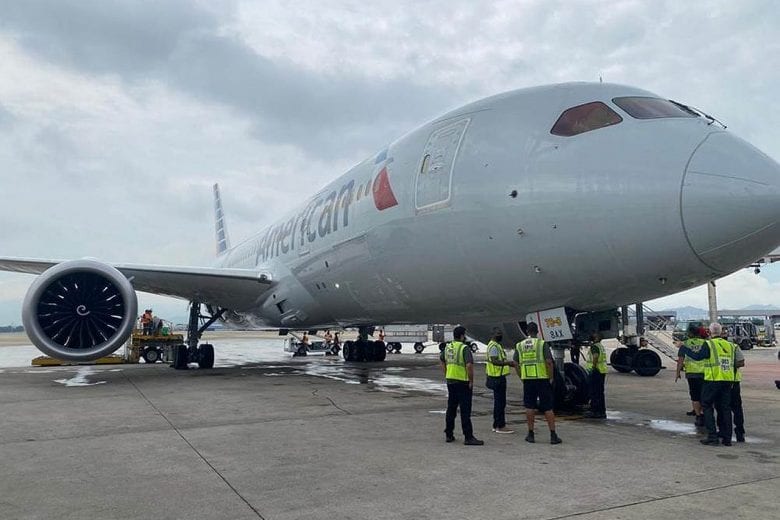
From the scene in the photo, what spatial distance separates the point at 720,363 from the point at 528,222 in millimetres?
2375

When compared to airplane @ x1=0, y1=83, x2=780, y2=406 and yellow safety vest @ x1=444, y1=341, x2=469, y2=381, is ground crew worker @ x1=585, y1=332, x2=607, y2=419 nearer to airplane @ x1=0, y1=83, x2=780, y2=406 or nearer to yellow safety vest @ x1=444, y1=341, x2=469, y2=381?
airplane @ x1=0, y1=83, x2=780, y2=406

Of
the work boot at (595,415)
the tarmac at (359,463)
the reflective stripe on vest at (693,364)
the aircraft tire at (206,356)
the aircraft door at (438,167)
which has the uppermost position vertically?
the aircraft door at (438,167)

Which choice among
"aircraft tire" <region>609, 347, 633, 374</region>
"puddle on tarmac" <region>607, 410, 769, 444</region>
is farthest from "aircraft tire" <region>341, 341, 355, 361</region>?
"puddle on tarmac" <region>607, 410, 769, 444</region>

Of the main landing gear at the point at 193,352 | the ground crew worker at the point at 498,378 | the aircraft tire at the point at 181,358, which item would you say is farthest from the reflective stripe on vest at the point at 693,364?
the aircraft tire at the point at 181,358

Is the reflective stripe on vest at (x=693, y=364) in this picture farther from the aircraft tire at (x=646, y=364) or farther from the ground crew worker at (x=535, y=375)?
the aircraft tire at (x=646, y=364)

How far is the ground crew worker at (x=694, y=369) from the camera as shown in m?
7.16

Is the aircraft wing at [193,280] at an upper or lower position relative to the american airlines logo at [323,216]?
lower

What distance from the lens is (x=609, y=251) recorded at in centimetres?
616

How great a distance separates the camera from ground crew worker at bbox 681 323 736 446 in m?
6.02

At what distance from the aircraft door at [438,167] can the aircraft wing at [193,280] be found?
267 inches

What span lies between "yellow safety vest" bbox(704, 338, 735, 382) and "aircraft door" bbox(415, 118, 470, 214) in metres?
3.45

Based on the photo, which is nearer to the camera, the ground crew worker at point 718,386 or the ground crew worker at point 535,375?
the ground crew worker at point 718,386

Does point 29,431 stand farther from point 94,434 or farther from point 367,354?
point 367,354

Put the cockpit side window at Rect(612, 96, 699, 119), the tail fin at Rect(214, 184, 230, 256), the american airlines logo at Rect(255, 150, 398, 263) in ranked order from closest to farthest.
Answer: the cockpit side window at Rect(612, 96, 699, 119) → the american airlines logo at Rect(255, 150, 398, 263) → the tail fin at Rect(214, 184, 230, 256)
